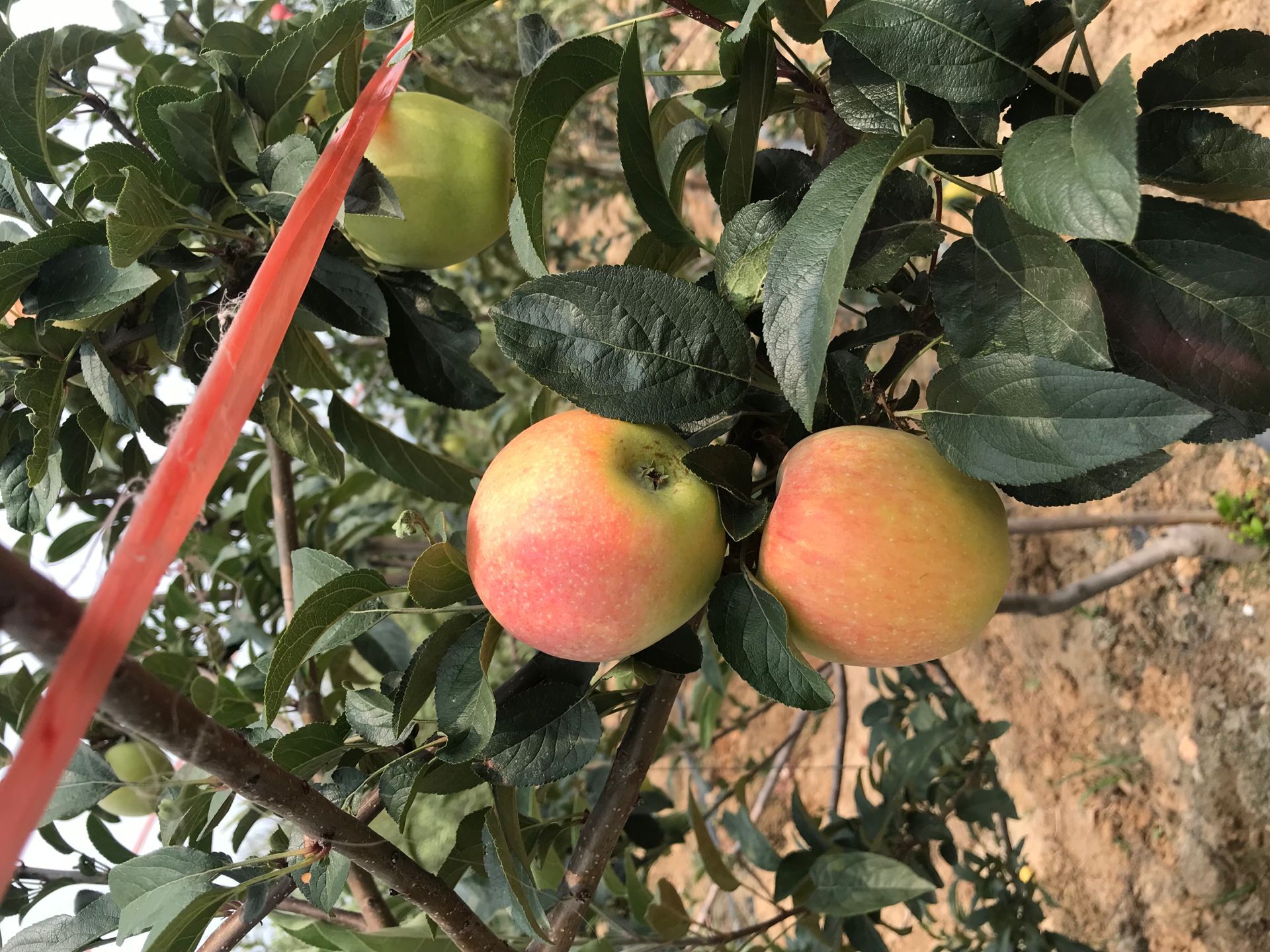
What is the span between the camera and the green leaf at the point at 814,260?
0.33 meters

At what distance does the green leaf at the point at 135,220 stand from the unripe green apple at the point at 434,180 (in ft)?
0.38

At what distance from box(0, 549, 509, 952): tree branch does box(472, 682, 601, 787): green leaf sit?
0.07 m

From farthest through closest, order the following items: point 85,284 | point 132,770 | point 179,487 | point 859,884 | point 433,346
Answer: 1. point 132,770
2. point 859,884
3. point 433,346
4. point 85,284
5. point 179,487

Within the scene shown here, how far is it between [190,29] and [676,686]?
0.85 metres

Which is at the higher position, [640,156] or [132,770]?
[640,156]

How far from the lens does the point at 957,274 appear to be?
408 mm

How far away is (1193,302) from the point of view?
0.39 metres

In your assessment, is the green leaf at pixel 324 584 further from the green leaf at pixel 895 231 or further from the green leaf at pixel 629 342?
the green leaf at pixel 895 231

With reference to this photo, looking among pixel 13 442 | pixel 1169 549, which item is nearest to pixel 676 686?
pixel 13 442

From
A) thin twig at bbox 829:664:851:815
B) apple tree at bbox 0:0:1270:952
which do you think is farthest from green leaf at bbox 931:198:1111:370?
thin twig at bbox 829:664:851:815

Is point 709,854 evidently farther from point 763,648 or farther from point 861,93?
point 861,93

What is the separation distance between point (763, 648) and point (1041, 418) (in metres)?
0.17

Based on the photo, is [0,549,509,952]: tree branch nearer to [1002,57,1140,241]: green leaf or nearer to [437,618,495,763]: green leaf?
[437,618,495,763]: green leaf

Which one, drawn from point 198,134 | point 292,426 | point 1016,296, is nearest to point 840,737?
point 292,426
